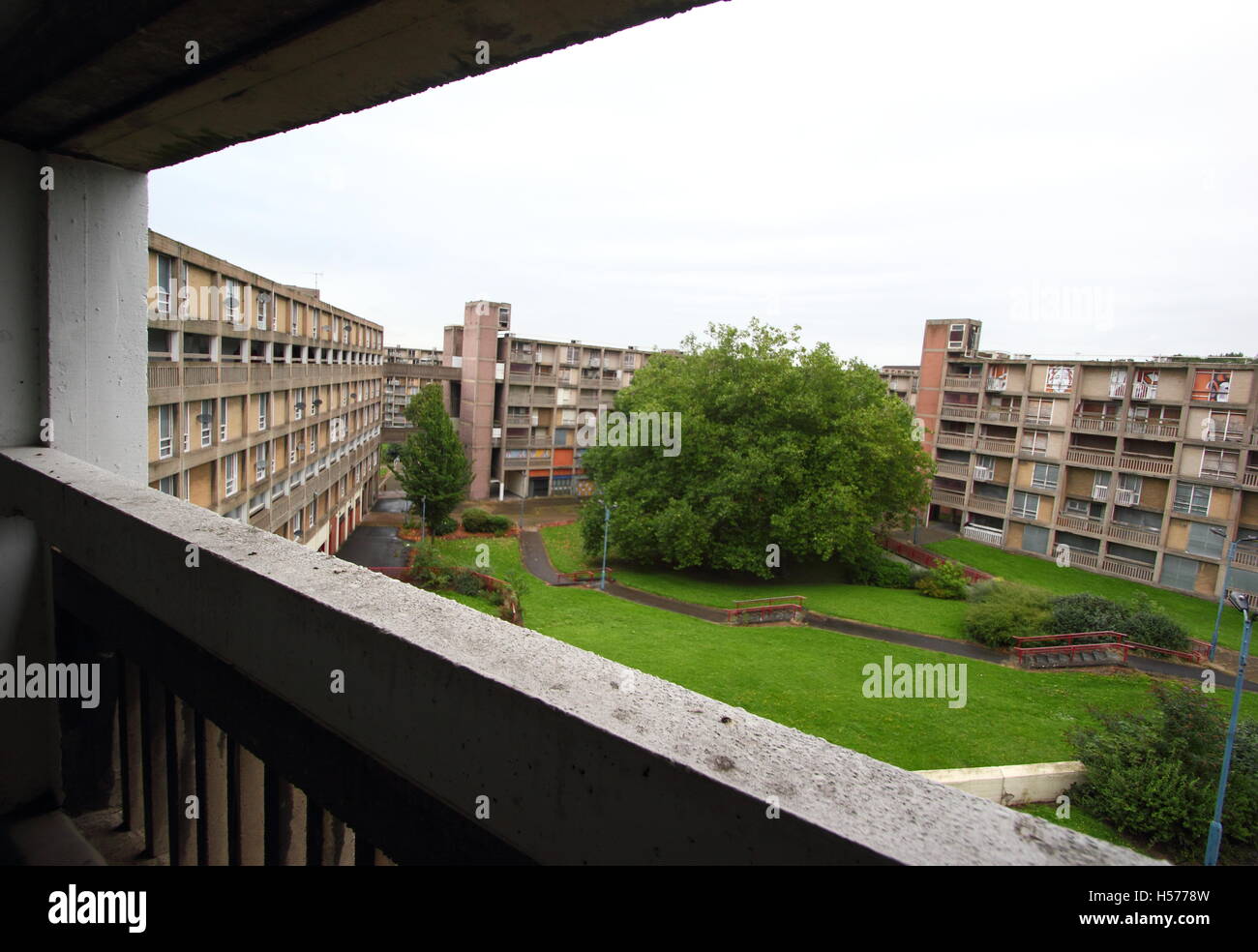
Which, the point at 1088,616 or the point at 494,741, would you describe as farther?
the point at 1088,616

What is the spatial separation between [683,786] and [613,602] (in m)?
23.1

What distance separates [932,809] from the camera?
833mm

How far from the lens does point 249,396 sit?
1938 centimetres

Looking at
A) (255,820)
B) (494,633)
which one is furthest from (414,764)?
(255,820)

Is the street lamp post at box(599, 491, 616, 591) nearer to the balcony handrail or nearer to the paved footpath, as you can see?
the paved footpath

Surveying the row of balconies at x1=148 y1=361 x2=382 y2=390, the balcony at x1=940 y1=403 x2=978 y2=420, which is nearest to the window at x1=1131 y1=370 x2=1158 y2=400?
the balcony at x1=940 y1=403 x2=978 y2=420

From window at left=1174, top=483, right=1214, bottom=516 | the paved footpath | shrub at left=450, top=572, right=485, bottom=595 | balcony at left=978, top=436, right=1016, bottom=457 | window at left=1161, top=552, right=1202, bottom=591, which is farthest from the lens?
balcony at left=978, top=436, right=1016, bottom=457

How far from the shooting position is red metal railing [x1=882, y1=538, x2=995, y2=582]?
96.1ft

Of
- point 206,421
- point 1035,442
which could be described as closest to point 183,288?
point 206,421

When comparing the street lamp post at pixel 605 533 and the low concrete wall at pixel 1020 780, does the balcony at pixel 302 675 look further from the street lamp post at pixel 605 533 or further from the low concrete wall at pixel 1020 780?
the street lamp post at pixel 605 533

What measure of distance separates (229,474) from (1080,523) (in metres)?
35.1

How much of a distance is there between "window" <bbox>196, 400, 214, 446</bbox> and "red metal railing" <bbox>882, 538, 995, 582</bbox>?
26.5 metres

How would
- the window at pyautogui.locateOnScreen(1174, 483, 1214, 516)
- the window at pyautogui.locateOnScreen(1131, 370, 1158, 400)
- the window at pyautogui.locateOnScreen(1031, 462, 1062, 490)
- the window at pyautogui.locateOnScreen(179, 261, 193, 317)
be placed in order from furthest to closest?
the window at pyautogui.locateOnScreen(1031, 462, 1062, 490) → the window at pyautogui.locateOnScreen(1131, 370, 1158, 400) → the window at pyautogui.locateOnScreen(1174, 483, 1214, 516) → the window at pyautogui.locateOnScreen(179, 261, 193, 317)

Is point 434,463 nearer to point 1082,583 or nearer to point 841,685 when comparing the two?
point 841,685
